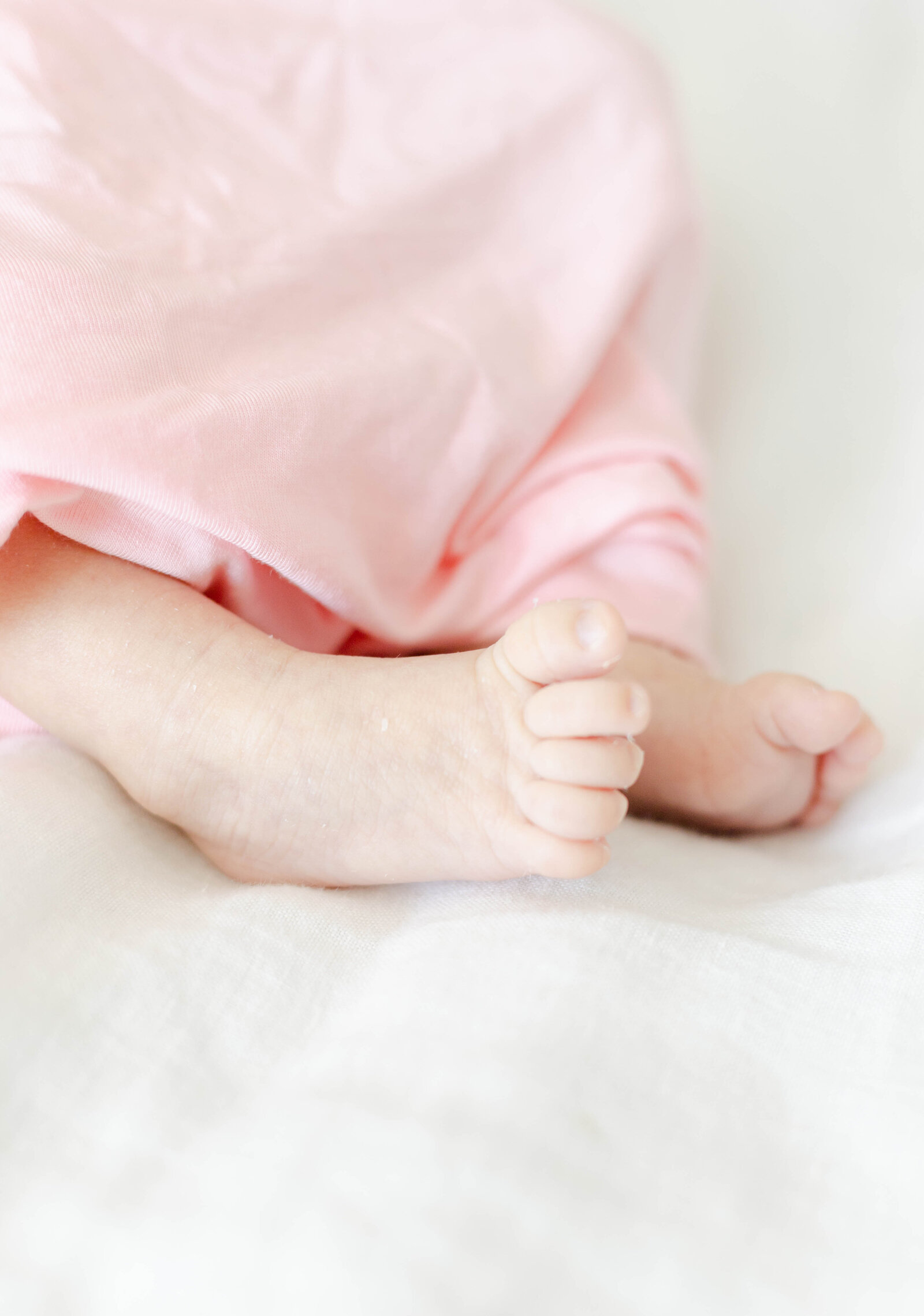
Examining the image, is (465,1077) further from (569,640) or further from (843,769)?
(843,769)

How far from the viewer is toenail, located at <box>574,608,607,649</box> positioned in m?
Answer: 0.48

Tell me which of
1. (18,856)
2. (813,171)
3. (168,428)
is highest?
(813,171)

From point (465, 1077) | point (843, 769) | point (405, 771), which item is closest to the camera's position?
point (465, 1077)

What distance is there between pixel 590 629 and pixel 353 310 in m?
0.33

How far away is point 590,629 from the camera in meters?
0.49

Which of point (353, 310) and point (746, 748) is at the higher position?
point (353, 310)

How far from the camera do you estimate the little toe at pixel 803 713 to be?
598mm

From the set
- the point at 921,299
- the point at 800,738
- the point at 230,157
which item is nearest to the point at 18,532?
the point at 230,157

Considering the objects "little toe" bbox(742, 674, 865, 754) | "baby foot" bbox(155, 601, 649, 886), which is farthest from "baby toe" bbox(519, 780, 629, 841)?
"little toe" bbox(742, 674, 865, 754)

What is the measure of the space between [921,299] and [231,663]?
0.86 metres

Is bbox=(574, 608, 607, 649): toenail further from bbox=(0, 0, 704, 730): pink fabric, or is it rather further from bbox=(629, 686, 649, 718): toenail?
bbox=(0, 0, 704, 730): pink fabric

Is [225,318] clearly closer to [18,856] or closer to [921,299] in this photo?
[18,856]

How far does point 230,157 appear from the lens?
717 millimetres

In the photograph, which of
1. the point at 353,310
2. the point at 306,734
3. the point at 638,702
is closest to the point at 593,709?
the point at 638,702
